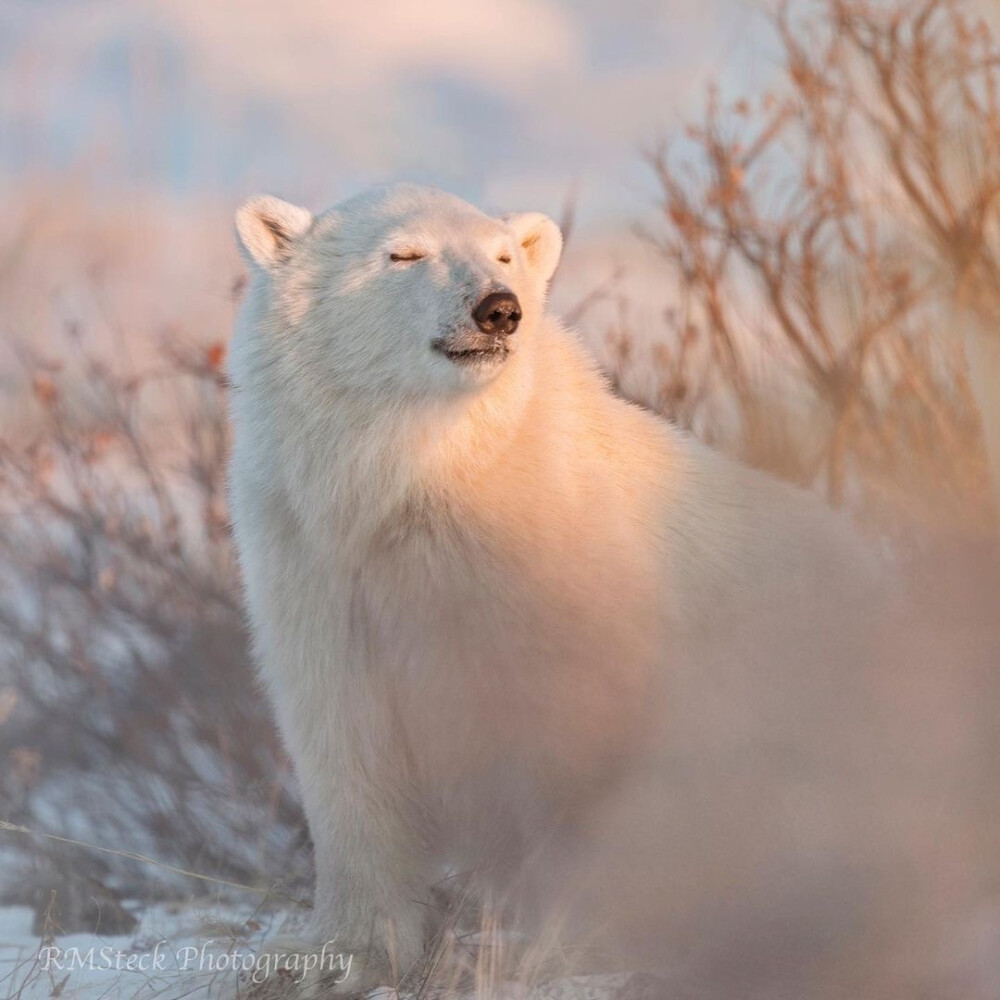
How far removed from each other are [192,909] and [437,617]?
1.85 m

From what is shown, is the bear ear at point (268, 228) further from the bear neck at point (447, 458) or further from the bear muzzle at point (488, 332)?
the bear muzzle at point (488, 332)

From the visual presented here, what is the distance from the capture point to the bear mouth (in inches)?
131

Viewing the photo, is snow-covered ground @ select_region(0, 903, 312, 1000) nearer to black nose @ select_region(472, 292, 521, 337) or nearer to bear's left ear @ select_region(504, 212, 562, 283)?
black nose @ select_region(472, 292, 521, 337)

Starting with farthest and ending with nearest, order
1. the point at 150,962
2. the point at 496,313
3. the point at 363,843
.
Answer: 1. the point at 150,962
2. the point at 363,843
3. the point at 496,313

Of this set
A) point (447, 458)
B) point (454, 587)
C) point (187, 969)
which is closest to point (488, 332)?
point (447, 458)

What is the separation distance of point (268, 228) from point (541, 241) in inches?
31.9

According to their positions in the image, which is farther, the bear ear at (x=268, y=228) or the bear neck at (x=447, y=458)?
the bear ear at (x=268, y=228)

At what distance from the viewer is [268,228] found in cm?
374

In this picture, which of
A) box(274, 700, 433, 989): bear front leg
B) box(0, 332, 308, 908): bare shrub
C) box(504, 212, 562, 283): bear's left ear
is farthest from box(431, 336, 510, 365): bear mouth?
box(0, 332, 308, 908): bare shrub

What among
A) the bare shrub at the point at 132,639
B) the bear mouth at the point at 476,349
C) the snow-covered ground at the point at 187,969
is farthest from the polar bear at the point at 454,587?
the bare shrub at the point at 132,639

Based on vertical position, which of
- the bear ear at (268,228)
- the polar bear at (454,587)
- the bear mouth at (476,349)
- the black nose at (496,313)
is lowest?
the polar bear at (454,587)

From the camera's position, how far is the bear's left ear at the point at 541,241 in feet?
12.8

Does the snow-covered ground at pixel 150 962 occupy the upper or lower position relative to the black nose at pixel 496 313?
lower

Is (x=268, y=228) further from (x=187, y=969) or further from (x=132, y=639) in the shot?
(x=132, y=639)
